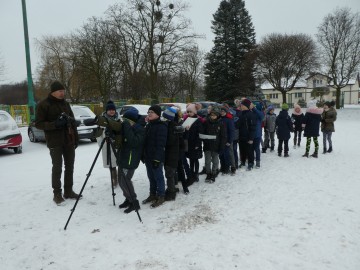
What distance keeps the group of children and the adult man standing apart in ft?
2.72

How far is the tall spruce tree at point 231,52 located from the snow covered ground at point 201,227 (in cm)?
2848

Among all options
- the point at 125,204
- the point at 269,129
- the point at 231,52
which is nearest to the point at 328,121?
the point at 269,129

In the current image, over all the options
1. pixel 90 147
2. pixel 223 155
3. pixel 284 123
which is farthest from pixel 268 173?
pixel 90 147

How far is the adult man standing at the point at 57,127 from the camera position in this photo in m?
4.97

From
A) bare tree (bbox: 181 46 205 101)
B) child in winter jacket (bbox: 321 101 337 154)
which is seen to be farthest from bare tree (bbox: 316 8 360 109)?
child in winter jacket (bbox: 321 101 337 154)

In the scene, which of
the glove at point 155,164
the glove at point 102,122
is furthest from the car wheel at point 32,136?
the glove at point 155,164

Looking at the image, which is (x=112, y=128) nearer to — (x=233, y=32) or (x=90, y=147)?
(x=90, y=147)

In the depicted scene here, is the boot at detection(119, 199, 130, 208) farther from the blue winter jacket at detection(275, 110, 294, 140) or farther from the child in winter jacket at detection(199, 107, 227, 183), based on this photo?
the blue winter jacket at detection(275, 110, 294, 140)

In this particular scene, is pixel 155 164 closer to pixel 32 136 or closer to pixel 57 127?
pixel 57 127

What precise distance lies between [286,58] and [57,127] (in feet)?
103

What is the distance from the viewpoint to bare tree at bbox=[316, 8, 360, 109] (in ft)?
101

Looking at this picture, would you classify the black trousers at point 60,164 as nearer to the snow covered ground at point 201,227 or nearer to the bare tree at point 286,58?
the snow covered ground at point 201,227

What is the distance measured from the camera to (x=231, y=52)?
3453 centimetres

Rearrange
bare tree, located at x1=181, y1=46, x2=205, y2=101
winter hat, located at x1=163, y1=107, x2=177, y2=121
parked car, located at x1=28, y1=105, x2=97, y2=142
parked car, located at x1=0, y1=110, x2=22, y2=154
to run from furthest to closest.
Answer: bare tree, located at x1=181, y1=46, x2=205, y2=101 < parked car, located at x1=28, y1=105, x2=97, y2=142 < parked car, located at x1=0, y1=110, x2=22, y2=154 < winter hat, located at x1=163, y1=107, x2=177, y2=121
